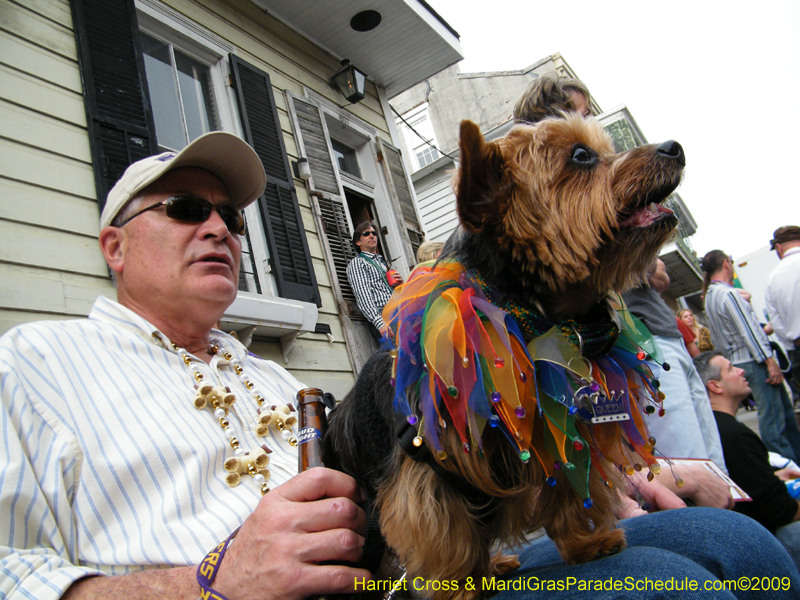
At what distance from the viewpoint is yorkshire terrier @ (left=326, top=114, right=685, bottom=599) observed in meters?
1.19

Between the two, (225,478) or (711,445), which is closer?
(225,478)

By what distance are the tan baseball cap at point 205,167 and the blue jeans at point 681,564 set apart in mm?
1671

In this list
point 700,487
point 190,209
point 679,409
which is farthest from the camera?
point 679,409

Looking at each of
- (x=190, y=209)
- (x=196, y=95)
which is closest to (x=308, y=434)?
(x=190, y=209)

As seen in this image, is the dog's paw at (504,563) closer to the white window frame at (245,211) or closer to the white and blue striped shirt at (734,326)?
Answer: the white window frame at (245,211)

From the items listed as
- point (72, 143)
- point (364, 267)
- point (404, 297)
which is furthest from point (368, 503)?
point (364, 267)

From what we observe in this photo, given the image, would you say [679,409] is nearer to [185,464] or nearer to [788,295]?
[185,464]

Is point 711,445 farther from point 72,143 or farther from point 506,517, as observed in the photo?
point 72,143

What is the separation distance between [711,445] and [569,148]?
6.16 feet

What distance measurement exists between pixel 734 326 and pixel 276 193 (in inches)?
178

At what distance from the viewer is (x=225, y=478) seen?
4.30ft

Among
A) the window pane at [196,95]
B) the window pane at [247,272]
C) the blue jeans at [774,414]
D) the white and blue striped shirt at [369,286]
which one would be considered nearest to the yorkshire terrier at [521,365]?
the window pane at [247,272]

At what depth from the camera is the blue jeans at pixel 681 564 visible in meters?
0.97

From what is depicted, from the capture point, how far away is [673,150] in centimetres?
130
